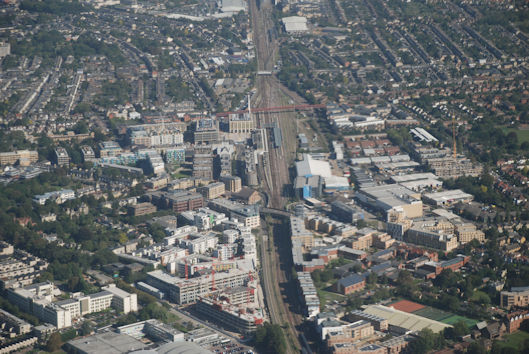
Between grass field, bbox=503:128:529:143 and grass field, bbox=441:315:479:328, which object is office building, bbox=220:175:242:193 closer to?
grass field, bbox=503:128:529:143

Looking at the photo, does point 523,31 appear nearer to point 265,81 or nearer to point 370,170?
point 265,81

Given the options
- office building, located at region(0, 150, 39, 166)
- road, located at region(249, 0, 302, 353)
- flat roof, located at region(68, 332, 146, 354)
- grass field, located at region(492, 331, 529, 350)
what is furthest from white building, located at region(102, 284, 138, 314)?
office building, located at region(0, 150, 39, 166)

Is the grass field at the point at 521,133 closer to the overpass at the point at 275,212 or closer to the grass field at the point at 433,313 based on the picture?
the overpass at the point at 275,212

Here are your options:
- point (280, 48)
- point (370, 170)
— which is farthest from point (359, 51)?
point (370, 170)

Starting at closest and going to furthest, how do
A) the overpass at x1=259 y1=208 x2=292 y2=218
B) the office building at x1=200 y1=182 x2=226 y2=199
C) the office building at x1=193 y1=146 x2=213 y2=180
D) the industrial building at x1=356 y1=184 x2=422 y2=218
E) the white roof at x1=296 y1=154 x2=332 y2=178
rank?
the industrial building at x1=356 y1=184 x2=422 y2=218, the overpass at x1=259 y1=208 x2=292 y2=218, the office building at x1=200 y1=182 x2=226 y2=199, the white roof at x1=296 y1=154 x2=332 y2=178, the office building at x1=193 y1=146 x2=213 y2=180

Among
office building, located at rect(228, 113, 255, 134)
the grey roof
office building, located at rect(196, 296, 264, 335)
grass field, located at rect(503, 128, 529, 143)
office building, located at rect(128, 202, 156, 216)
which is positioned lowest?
office building, located at rect(196, 296, 264, 335)

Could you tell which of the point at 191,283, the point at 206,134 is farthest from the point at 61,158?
the point at 191,283
